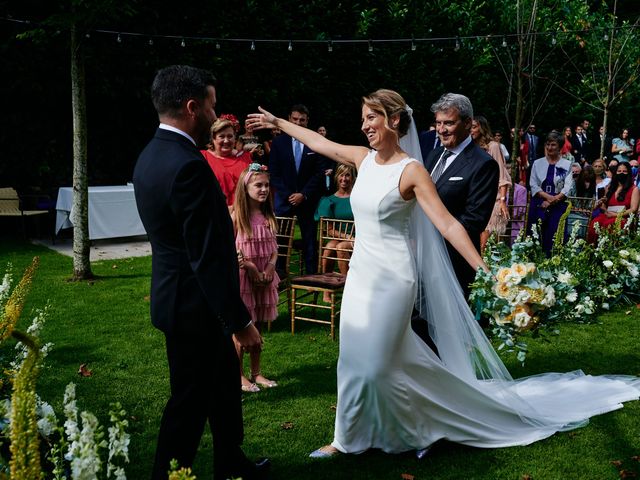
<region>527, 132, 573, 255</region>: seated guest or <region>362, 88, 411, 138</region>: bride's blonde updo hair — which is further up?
<region>362, 88, 411, 138</region>: bride's blonde updo hair

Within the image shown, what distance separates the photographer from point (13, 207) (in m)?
12.3

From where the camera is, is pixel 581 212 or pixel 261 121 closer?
pixel 261 121

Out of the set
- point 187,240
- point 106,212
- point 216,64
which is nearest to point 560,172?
point 216,64

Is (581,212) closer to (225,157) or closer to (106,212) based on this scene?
(225,157)

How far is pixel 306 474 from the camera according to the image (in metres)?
4.04

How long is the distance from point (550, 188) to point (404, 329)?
7.35 m

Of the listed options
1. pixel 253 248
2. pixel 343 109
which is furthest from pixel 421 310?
pixel 343 109

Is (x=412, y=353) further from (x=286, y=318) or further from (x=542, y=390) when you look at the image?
(x=286, y=318)

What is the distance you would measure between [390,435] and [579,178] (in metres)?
9.39

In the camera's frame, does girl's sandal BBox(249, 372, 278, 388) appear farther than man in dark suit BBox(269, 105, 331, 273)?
No

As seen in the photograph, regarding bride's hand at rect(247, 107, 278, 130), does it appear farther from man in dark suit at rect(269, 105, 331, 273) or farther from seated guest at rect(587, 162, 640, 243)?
seated guest at rect(587, 162, 640, 243)

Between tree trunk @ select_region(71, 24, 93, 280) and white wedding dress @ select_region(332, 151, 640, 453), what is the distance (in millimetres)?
5819

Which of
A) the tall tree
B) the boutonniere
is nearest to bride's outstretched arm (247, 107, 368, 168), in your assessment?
the boutonniere

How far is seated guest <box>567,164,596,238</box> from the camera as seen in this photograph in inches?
382
